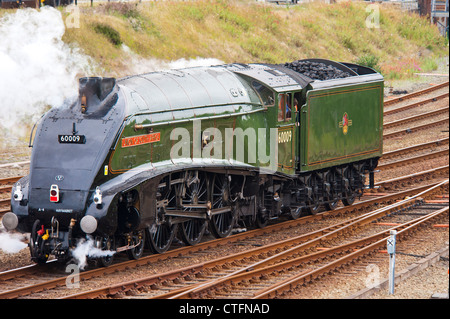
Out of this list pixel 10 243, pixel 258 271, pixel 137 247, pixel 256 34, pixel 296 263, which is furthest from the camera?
pixel 256 34

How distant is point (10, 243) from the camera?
13102 millimetres

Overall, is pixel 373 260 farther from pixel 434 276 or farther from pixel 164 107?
pixel 164 107

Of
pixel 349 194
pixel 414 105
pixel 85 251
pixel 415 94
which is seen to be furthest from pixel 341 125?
pixel 415 94

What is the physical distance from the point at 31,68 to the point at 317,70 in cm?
643

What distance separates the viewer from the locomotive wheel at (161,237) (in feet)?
42.2

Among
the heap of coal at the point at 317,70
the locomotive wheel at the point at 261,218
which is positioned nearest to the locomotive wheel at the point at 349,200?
the heap of coal at the point at 317,70

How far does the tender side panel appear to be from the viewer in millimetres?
16266

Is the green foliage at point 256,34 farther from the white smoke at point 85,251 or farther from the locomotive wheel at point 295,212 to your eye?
the white smoke at point 85,251

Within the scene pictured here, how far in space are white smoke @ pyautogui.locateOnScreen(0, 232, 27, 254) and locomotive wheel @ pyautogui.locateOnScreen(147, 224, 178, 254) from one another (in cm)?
221

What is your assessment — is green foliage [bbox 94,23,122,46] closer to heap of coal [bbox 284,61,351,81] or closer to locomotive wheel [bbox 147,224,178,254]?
heap of coal [bbox 284,61,351,81]

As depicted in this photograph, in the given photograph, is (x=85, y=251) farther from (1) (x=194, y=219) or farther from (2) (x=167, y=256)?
(1) (x=194, y=219)

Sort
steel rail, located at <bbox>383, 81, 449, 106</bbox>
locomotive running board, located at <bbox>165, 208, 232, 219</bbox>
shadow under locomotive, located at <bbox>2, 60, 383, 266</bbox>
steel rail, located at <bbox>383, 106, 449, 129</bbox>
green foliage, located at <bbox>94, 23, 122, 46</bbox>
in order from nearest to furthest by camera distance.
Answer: shadow under locomotive, located at <bbox>2, 60, 383, 266</bbox> < locomotive running board, located at <bbox>165, 208, 232, 219</bbox> < steel rail, located at <bbox>383, 106, 449, 129</bbox> < green foliage, located at <bbox>94, 23, 122, 46</bbox> < steel rail, located at <bbox>383, 81, 449, 106</bbox>

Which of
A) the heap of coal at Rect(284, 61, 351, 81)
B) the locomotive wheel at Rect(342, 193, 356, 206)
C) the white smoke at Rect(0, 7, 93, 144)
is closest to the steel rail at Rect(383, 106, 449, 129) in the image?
the locomotive wheel at Rect(342, 193, 356, 206)

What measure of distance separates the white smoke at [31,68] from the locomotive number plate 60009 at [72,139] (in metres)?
0.76
